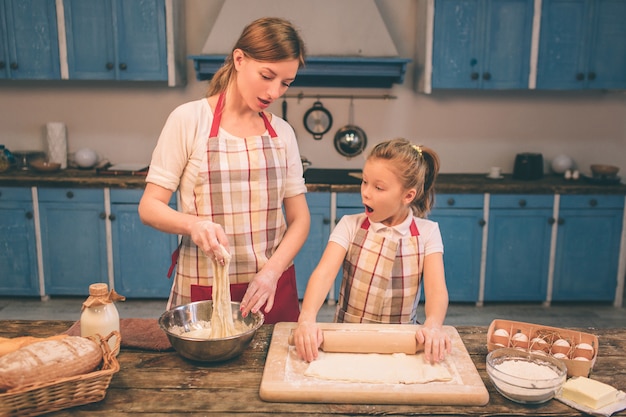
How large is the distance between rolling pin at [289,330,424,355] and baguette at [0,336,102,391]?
0.55m

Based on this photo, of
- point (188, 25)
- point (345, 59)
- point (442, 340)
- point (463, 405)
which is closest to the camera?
point (463, 405)

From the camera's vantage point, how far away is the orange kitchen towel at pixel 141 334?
1.52 meters

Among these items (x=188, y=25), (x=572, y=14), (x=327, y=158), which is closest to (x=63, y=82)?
(x=188, y=25)

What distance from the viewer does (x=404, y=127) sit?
4430mm

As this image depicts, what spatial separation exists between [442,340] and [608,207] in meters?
3.04

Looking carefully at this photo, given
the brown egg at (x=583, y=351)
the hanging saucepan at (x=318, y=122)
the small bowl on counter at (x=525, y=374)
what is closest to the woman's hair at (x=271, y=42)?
the small bowl on counter at (x=525, y=374)

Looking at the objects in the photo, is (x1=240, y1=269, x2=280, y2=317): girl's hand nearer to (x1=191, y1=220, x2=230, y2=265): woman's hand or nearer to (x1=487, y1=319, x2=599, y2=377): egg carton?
(x1=191, y1=220, x2=230, y2=265): woman's hand

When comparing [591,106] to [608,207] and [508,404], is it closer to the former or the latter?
[608,207]

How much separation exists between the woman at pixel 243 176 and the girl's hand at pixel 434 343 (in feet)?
1.47

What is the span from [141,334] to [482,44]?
3217 millimetres

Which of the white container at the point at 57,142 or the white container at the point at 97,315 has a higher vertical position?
the white container at the point at 57,142

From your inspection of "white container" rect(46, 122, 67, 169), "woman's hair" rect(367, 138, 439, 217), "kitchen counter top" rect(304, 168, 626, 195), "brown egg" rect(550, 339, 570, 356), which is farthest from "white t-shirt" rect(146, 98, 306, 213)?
"white container" rect(46, 122, 67, 169)

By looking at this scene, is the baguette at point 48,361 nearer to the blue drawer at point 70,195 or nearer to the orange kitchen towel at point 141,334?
the orange kitchen towel at point 141,334

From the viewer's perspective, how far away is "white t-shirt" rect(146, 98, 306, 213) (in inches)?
68.4
